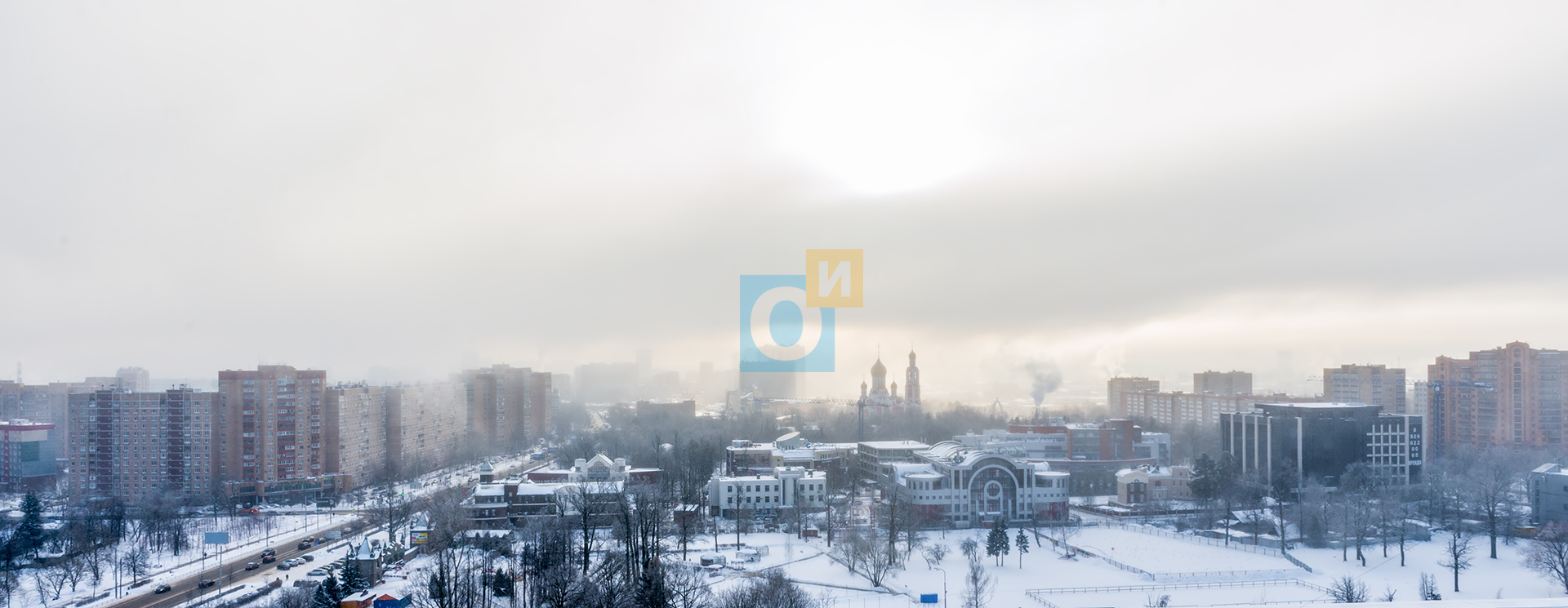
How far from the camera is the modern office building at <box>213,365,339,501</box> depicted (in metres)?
18.0

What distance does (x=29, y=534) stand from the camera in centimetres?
1261

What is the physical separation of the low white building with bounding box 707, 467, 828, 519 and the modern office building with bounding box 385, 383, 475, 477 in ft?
31.9

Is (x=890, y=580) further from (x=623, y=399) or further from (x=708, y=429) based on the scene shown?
(x=623, y=399)

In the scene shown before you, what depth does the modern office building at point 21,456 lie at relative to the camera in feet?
64.2

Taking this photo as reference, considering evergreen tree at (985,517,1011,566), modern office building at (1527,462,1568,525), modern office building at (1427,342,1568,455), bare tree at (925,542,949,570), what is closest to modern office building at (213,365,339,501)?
bare tree at (925,542,949,570)

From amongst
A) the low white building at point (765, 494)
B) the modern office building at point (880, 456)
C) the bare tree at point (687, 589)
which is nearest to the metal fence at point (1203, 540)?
the modern office building at point (880, 456)

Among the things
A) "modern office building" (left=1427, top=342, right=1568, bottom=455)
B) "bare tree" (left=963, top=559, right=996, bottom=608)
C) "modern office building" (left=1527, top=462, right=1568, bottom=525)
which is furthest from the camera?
"modern office building" (left=1427, top=342, right=1568, bottom=455)

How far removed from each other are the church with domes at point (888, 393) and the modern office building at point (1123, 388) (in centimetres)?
845

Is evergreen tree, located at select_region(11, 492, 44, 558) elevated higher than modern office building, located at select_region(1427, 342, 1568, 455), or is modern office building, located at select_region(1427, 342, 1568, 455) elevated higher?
modern office building, located at select_region(1427, 342, 1568, 455)

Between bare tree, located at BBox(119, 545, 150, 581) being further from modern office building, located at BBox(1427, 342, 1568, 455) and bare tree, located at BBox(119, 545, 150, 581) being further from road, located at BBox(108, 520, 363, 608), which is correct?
modern office building, located at BBox(1427, 342, 1568, 455)

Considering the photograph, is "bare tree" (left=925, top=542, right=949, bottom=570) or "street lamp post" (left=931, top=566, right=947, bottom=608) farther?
"bare tree" (left=925, top=542, right=949, bottom=570)

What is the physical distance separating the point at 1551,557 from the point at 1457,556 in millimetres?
1035

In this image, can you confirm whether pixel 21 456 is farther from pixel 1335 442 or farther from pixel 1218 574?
pixel 1335 442

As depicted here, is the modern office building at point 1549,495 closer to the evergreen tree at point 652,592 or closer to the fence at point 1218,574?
the fence at point 1218,574
